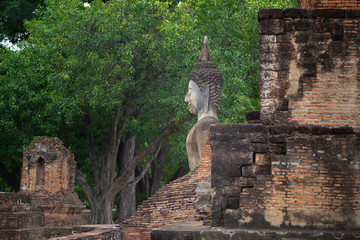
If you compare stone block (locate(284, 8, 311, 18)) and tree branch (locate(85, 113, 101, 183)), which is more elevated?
tree branch (locate(85, 113, 101, 183))

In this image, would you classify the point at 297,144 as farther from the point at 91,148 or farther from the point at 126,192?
the point at 126,192

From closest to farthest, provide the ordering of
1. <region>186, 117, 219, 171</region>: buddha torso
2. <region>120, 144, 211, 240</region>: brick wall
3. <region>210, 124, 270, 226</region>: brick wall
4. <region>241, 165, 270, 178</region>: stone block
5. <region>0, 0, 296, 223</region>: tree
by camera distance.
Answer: <region>241, 165, 270, 178</region>: stone block, <region>210, 124, 270, 226</region>: brick wall, <region>120, 144, 211, 240</region>: brick wall, <region>186, 117, 219, 171</region>: buddha torso, <region>0, 0, 296, 223</region>: tree

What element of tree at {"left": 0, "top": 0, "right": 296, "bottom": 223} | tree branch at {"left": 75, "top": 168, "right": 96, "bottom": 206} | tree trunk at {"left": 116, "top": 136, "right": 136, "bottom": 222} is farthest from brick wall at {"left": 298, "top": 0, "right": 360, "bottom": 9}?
tree trunk at {"left": 116, "top": 136, "right": 136, "bottom": 222}

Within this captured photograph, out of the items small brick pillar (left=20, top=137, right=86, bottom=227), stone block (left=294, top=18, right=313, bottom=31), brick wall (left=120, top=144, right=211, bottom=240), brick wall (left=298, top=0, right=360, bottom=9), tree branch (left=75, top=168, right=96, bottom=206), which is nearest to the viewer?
stone block (left=294, top=18, right=313, bottom=31)

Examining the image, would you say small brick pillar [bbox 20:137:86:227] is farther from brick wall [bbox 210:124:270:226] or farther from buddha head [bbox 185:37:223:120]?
brick wall [bbox 210:124:270:226]

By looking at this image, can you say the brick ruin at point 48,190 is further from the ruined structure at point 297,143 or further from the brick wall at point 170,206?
the ruined structure at point 297,143

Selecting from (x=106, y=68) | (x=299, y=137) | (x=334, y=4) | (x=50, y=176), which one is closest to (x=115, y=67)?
(x=106, y=68)

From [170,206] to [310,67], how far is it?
337 centimetres

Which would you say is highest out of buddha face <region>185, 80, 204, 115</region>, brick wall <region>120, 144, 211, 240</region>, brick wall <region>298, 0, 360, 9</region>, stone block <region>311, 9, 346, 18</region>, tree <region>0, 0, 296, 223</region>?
tree <region>0, 0, 296, 223</region>

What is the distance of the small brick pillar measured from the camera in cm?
1477

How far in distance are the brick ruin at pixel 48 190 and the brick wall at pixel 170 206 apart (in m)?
5.84

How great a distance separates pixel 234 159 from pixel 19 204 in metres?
9.07

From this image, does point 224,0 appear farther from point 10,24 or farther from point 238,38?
point 10,24

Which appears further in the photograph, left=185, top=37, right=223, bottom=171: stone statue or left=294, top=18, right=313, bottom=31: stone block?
left=185, top=37, right=223, bottom=171: stone statue
